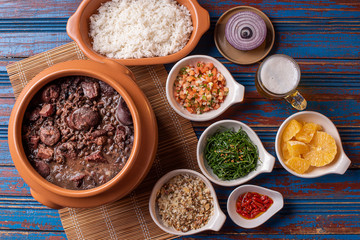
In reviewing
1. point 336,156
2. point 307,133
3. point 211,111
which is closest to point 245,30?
point 211,111

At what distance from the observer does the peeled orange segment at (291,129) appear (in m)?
2.29

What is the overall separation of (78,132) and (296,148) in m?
1.55

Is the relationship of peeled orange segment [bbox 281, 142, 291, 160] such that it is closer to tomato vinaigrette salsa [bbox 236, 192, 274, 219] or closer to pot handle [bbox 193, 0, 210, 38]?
tomato vinaigrette salsa [bbox 236, 192, 274, 219]

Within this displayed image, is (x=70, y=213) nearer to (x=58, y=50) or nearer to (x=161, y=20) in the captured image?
(x=58, y=50)

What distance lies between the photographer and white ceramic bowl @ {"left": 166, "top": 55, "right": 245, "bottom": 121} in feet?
7.57

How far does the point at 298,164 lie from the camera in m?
2.29

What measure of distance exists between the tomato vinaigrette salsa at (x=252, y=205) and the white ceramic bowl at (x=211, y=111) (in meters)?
0.70

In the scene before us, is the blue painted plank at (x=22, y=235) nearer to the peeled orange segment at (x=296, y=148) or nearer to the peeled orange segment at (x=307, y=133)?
the peeled orange segment at (x=296, y=148)

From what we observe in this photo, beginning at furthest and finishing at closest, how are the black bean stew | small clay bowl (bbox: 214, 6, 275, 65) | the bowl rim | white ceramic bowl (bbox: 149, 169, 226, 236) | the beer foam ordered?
small clay bowl (bbox: 214, 6, 275, 65) → the beer foam → white ceramic bowl (bbox: 149, 169, 226, 236) → the black bean stew → the bowl rim

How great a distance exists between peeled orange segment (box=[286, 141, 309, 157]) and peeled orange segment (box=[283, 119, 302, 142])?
0.05 meters

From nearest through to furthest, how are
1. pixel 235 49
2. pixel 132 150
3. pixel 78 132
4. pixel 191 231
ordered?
pixel 132 150, pixel 78 132, pixel 191 231, pixel 235 49

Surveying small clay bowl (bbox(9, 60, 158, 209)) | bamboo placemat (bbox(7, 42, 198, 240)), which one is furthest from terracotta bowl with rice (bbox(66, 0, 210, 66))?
small clay bowl (bbox(9, 60, 158, 209))

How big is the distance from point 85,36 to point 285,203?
207 centimetres

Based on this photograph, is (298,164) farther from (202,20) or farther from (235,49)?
(202,20)
